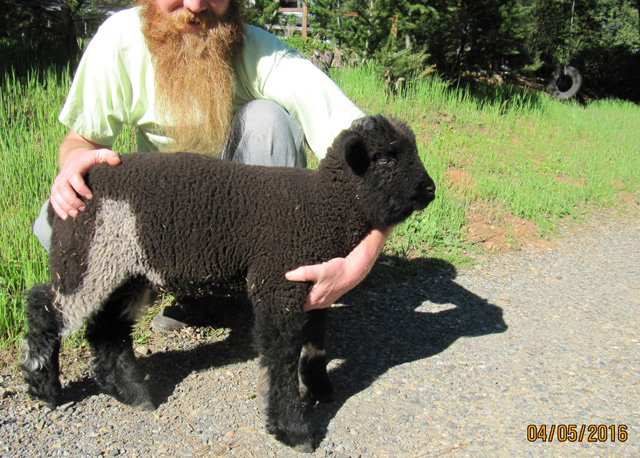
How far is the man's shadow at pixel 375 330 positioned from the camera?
3066mm

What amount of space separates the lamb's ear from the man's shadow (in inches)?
52.8

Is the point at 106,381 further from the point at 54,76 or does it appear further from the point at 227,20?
the point at 54,76

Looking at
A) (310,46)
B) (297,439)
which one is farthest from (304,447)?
(310,46)

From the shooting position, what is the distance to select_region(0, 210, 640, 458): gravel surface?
253cm

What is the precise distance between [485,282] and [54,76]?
528 centimetres

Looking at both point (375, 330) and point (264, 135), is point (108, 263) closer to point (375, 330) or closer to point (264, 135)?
point (264, 135)

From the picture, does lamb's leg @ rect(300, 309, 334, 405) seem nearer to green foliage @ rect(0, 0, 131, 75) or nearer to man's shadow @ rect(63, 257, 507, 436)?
man's shadow @ rect(63, 257, 507, 436)

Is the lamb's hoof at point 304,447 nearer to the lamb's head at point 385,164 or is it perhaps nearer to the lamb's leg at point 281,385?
the lamb's leg at point 281,385

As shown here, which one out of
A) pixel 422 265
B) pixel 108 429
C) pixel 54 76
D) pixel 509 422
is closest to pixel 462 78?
pixel 422 265

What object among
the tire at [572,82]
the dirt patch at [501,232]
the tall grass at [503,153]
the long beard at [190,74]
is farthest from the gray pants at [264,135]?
the tire at [572,82]

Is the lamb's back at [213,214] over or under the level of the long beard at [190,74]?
under

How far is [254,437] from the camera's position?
258 cm

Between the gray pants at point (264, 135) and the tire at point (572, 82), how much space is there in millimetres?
14696

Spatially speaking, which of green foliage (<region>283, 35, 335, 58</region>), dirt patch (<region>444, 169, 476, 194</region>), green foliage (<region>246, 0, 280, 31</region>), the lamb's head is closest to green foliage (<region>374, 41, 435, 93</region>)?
green foliage (<region>283, 35, 335, 58</region>)
